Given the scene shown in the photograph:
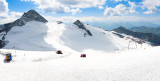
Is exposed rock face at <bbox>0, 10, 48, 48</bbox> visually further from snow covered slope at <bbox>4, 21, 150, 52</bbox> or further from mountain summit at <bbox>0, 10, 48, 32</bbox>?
snow covered slope at <bbox>4, 21, 150, 52</bbox>

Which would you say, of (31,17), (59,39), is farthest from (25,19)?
(59,39)

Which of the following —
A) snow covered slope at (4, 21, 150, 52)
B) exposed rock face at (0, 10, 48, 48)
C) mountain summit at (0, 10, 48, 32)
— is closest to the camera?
snow covered slope at (4, 21, 150, 52)

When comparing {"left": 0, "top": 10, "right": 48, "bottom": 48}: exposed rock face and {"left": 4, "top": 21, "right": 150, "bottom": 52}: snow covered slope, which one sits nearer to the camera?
{"left": 4, "top": 21, "right": 150, "bottom": 52}: snow covered slope

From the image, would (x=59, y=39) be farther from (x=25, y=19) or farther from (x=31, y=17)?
(x=31, y=17)

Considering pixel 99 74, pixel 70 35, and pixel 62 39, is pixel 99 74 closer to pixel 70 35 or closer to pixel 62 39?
pixel 62 39

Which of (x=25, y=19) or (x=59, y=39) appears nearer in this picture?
(x=59, y=39)

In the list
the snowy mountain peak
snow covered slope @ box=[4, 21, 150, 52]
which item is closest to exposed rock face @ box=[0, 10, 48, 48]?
the snowy mountain peak

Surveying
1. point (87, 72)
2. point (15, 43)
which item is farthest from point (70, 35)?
point (87, 72)

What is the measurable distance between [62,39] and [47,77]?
9922cm

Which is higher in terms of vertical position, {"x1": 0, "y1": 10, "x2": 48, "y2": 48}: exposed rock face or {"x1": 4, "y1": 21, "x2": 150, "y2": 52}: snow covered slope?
{"x1": 0, "y1": 10, "x2": 48, "y2": 48}: exposed rock face

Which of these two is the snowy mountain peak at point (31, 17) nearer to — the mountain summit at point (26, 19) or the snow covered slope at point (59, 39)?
the mountain summit at point (26, 19)

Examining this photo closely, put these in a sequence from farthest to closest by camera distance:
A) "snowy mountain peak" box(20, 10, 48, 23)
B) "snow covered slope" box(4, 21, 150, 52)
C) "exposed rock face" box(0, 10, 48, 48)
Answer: "snowy mountain peak" box(20, 10, 48, 23) < "exposed rock face" box(0, 10, 48, 48) < "snow covered slope" box(4, 21, 150, 52)

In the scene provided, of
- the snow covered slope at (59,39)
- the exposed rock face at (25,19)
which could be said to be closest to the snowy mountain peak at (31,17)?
the exposed rock face at (25,19)

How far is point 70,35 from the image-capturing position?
13450 cm
